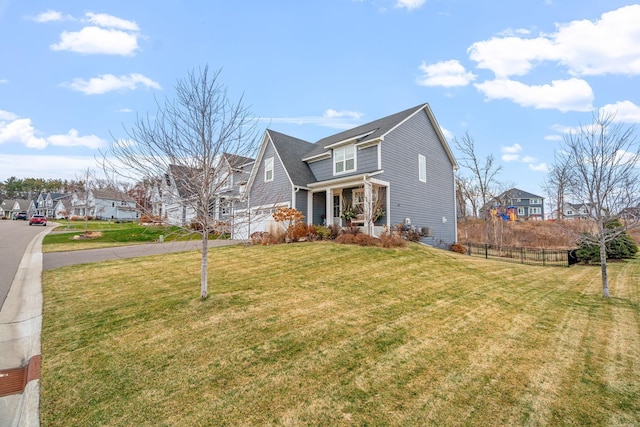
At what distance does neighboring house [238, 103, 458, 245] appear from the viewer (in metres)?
15.7

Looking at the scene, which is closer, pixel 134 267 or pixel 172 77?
pixel 172 77

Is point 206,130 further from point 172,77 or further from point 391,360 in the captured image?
point 391,360

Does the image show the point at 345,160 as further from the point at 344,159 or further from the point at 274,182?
the point at 274,182

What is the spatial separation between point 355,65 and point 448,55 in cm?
473

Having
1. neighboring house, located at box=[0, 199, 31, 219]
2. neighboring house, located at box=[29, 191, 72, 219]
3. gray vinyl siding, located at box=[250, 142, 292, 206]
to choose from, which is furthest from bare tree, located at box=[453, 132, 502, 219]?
neighboring house, located at box=[0, 199, 31, 219]

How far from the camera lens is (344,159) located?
17.4 m

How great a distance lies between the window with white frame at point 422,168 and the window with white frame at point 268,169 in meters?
9.30

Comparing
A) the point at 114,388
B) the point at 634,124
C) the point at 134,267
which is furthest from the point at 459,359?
the point at 134,267

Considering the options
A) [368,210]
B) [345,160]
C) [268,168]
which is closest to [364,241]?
[368,210]

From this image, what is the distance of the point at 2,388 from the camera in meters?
3.53

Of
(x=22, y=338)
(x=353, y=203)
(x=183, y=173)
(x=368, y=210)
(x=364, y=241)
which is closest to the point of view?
(x=22, y=338)

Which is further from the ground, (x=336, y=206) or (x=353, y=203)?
(x=353, y=203)

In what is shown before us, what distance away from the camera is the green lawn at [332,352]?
3.01 m

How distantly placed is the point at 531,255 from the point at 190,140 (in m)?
20.5
